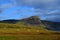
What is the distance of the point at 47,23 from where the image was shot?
237 feet

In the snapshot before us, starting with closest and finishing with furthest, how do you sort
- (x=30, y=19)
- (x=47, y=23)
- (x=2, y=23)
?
1. (x=2, y=23)
2. (x=47, y=23)
3. (x=30, y=19)

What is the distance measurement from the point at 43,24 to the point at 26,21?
847cm

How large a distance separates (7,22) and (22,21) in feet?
33.1

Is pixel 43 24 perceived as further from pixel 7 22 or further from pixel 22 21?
pixel 7 22

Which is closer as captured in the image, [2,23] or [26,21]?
[2,23]

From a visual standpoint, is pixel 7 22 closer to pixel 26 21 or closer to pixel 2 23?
pixel 2 23

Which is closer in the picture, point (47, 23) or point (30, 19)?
point (47, 23)

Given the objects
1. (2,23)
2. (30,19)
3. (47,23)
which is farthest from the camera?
(30,19)

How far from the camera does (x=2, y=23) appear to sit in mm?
65812

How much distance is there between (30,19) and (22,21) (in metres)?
6.38

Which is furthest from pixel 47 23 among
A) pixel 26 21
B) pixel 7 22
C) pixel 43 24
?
pixel 7 22

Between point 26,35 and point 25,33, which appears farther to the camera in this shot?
point 25,33

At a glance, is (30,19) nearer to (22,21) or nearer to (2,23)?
(22,21)

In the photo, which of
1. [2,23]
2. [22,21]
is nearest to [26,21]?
[22,21]
